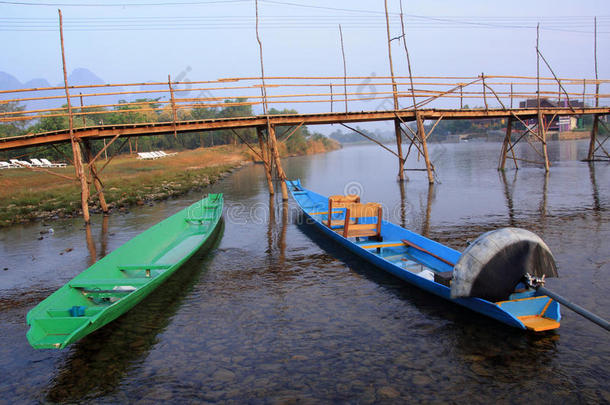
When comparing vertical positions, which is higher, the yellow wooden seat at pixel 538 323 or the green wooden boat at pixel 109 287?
the green wooden boat at pixel 109 287

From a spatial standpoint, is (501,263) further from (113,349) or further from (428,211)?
(428,211)

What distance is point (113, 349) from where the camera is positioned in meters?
6.44

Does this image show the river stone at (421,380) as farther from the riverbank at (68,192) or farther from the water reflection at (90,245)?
the riverbank at (68,192)

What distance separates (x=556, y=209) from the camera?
15430mm

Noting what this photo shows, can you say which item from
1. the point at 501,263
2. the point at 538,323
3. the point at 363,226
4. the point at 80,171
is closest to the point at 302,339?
the point at 501,263

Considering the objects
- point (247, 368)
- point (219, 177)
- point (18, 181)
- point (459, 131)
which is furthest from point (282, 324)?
point (459, 131)

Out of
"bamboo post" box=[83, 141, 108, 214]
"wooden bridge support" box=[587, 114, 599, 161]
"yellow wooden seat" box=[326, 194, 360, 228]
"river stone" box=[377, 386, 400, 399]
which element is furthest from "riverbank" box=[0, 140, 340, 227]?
"wooden bridge support" box=[587, 114, 599, 161]

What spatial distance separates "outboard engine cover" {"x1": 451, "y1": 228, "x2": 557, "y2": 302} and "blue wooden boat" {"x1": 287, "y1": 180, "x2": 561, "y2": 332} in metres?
0.23

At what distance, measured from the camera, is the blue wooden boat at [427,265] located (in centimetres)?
606

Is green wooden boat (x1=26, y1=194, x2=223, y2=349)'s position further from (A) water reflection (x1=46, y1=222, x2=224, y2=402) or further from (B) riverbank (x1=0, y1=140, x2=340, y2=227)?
(B) riverbank (x1=0, y1=140, x2=340, y2=227)

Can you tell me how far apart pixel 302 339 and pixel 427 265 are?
361 cm

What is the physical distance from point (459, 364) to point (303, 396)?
2.14 metres

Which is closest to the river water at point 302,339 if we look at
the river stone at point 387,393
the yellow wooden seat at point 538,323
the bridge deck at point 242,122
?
the river stone at point 387,393

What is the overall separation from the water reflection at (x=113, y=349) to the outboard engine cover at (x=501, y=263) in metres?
4.95
